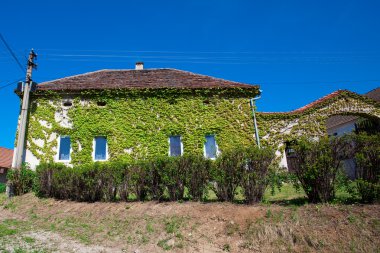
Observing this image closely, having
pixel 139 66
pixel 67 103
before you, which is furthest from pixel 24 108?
pixel 139 66

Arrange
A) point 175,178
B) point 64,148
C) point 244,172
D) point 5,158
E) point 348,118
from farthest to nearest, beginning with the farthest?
point 5,158 → point 348,118 → point 64,148 → point 175,178 → point 244,172

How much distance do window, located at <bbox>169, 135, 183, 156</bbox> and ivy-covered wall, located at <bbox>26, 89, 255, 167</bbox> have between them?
0.35 metres

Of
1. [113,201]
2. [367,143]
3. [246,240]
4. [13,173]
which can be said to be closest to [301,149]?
[367,143]

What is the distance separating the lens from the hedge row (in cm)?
702

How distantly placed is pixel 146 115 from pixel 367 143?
40.0 ft

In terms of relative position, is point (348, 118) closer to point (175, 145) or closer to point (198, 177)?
point (175, 145)

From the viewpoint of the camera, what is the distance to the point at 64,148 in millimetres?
15430

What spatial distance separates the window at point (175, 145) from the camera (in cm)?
1577

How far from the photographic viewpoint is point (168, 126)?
15.9m

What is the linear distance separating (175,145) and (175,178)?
815 cm

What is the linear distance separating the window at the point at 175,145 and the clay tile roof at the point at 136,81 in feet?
11.4

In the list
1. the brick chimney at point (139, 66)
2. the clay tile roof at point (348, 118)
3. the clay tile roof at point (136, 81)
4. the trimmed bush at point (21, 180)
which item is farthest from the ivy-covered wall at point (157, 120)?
the brick chimney at point (139, 66)

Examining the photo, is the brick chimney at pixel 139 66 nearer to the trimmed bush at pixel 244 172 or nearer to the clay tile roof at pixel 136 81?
the clay tile roof at pixel 136 81

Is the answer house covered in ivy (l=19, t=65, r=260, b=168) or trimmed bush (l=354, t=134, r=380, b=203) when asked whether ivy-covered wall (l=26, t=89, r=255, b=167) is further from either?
trimmed bush (l=354, t=134, r=380, b=203)
